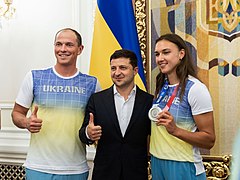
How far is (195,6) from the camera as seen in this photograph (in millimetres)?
2178

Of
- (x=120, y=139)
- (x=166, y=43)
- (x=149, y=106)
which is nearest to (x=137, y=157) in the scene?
(x=120, y=139)

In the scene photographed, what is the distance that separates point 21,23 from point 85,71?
2.39 feet

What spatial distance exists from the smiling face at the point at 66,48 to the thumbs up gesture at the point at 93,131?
0.34m

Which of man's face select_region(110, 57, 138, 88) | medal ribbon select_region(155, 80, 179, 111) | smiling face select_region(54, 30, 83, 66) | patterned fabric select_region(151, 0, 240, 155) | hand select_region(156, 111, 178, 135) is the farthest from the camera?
patterned fabric select_region(151, 0, 240, 155)

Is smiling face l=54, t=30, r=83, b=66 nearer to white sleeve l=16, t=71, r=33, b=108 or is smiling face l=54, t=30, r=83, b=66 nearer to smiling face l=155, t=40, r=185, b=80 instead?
white sleeve l=16, t=71, r=33, b=108

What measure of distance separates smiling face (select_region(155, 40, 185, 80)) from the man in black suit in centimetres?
16

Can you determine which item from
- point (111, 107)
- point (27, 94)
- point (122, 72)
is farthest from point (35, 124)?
point (122, 72)

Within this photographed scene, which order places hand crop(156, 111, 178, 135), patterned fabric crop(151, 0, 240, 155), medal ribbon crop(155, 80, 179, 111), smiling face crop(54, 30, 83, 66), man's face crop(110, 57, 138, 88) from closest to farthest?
hand crop(156, 111, 178, 135) → medal ribbon crop(155, 80, 179, 111) → man's face crop(110, 57, 138, 88) → smiling face crop(54, 30, 83, 66) → patterned fabric crop(151, 0, 240, 155)

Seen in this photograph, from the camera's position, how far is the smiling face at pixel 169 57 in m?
1.48

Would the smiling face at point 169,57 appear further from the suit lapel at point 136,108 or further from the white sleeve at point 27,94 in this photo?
the white sleeve at point 27,94

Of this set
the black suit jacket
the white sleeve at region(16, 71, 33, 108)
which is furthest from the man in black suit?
the white sleeve at region(16, 71, 33, 108)

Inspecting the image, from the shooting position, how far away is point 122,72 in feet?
5.16

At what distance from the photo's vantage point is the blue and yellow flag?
6.87ft

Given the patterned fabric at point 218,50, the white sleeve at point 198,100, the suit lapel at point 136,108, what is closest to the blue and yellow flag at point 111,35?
the patterned fabric at point 218,50
